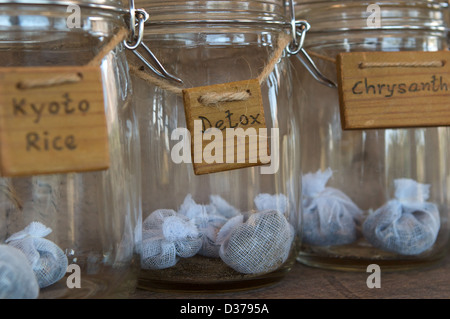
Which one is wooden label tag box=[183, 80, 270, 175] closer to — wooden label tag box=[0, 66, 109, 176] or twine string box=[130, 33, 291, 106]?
twine string box=[130, 33, 291, 106]

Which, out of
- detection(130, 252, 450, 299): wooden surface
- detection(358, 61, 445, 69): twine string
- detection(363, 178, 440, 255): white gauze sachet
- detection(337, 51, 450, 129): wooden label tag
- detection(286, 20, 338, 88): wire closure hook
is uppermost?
detection(286, 20, 338, 88): wire closure hook

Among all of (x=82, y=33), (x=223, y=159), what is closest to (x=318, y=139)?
(x=223, y=159)

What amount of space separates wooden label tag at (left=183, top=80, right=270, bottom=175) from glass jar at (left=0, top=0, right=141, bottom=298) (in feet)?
0.22

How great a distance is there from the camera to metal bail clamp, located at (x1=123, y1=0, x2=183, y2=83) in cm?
68

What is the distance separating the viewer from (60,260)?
0.66 m

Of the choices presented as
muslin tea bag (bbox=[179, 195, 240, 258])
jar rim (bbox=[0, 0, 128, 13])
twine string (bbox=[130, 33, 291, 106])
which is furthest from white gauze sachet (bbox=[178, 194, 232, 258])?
jar rim (bbox=[0, 0, 128, 13])

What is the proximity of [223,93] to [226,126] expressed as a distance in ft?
0.11

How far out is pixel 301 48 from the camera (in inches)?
32.3

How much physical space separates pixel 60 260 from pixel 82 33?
0.73ft

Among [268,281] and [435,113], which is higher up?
[435,113]

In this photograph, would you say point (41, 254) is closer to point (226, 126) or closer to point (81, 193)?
point (81, 193)

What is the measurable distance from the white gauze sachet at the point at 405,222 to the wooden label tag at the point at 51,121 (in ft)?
1.29

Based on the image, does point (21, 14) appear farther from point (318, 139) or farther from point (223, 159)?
point (318, 139)
